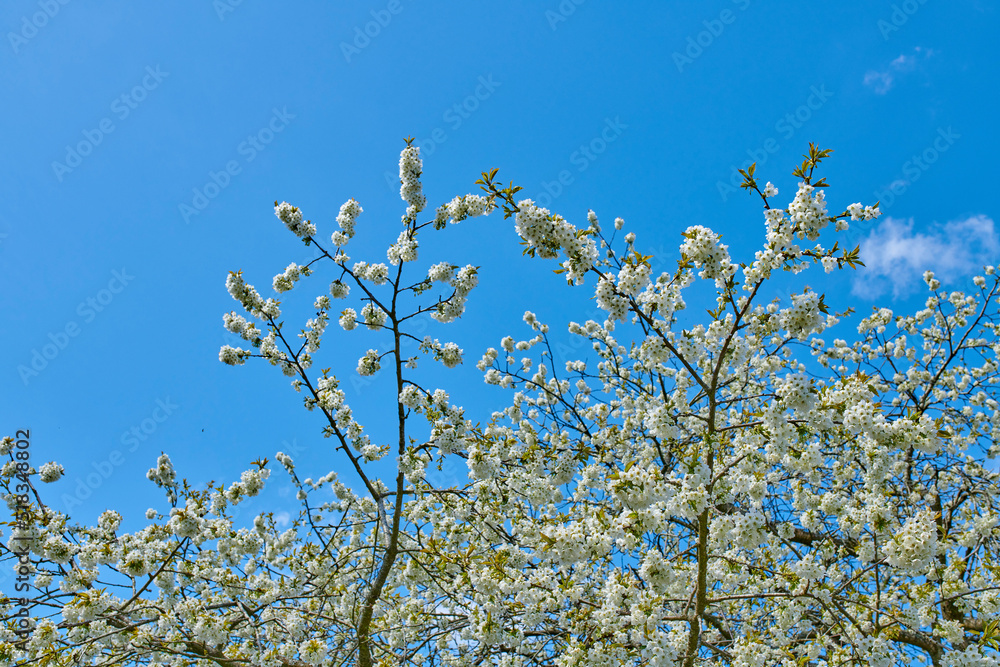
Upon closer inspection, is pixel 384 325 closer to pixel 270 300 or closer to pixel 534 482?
pixel 270 300

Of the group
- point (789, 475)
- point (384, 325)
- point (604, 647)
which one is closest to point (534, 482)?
point (604, 647)

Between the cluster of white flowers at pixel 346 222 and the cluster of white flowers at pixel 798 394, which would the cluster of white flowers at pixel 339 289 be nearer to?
the cluster of white flowers at pixel 346 222

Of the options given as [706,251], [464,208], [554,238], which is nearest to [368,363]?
[464,208]

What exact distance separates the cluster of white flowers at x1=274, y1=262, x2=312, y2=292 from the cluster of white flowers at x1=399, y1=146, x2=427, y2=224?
1.53 metres

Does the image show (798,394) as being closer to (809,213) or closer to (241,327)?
(809,213)

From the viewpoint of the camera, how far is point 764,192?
383 cm

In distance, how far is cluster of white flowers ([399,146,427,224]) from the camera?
5.40m

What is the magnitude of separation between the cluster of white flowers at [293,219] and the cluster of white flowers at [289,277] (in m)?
0.55

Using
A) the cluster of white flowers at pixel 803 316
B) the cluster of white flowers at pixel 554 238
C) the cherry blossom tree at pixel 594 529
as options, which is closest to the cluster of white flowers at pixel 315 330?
the cherry blossom tree at pixel 594 529

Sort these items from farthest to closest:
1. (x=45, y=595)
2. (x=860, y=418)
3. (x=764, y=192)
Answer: (x=45, y=595) < (x=764, y=192) < (x=860, y=418)

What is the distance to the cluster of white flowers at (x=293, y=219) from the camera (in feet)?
18.5

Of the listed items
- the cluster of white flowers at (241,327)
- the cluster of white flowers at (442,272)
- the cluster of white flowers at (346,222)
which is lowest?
the cluster of white flowers at (241,327)

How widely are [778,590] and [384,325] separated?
5.05 meters

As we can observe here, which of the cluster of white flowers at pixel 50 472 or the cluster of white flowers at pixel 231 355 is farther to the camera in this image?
the cluster of white flowers at pixel 50 472
